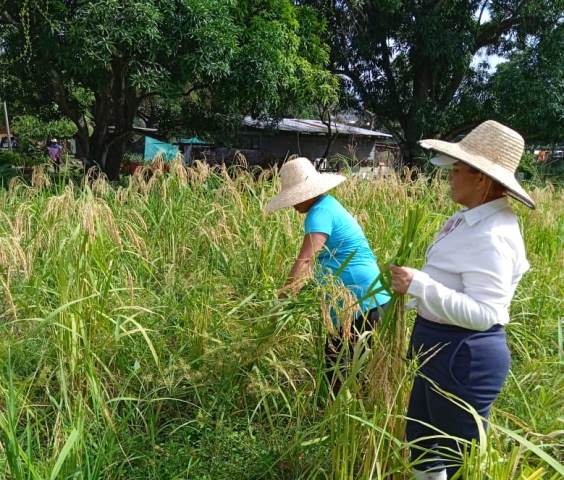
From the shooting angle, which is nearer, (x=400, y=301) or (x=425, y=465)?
(x=400, y=301)

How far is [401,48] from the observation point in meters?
12.4

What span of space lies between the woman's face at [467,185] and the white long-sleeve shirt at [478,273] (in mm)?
57

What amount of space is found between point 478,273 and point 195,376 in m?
1.09

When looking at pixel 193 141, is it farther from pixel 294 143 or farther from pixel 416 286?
pixel 416 286

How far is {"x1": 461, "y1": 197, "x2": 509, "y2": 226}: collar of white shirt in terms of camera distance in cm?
139

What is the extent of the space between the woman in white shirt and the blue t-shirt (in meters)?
0.49

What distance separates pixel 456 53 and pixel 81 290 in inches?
442

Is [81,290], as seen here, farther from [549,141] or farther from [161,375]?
[549,141]

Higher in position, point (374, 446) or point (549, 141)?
point (549, 141)

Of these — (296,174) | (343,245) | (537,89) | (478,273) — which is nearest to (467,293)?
(478,273)

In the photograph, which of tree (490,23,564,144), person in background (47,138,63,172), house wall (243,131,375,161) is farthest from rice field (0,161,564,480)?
house wall (243,131,375,161)

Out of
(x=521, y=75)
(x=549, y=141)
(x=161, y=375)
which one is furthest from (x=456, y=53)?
(x=161, y=375)

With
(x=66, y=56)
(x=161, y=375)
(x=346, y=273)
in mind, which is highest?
(x=66, y=56)

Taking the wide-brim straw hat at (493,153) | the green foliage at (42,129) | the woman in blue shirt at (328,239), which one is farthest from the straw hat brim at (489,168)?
the green foliage at (42,129)
